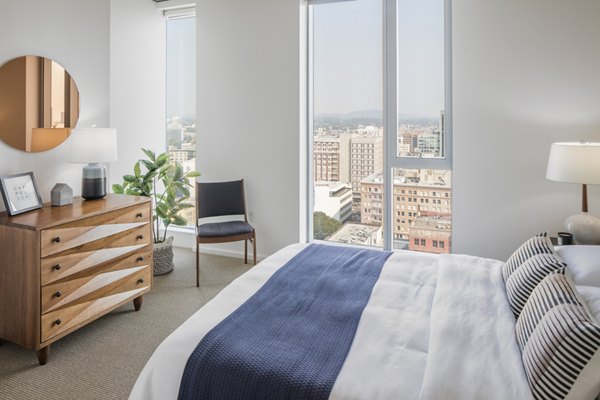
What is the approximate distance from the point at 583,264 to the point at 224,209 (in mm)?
3059

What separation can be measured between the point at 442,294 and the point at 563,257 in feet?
2.46

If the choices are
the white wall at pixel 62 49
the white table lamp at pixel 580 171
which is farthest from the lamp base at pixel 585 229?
the white wall at pixel 62 49

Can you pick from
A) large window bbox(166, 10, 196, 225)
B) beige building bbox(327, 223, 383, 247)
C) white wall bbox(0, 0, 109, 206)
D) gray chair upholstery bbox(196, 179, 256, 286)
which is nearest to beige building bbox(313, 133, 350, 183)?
beige building bbox(327, 223, 383, 247)

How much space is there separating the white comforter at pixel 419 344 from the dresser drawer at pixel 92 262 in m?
1.15

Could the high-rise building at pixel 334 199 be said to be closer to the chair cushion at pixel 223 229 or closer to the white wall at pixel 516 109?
the chair cushion at pixel 223 229

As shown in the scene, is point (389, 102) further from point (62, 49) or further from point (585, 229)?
point (62, 49)

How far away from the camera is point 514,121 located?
325 cm

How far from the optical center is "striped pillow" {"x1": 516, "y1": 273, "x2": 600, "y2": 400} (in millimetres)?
1089

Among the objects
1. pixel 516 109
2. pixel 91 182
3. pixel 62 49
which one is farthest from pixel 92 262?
pixel 516 109

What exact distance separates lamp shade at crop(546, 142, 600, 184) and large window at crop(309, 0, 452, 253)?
105 centimetres

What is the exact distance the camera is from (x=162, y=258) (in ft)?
12.5

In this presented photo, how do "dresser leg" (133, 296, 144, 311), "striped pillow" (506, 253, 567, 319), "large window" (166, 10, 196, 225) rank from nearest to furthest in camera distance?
"striped pillow" (506, 253, 567, 319), "dresser leg" (133, 296, 144, 311), "large window" (166, 10, 196, 225)

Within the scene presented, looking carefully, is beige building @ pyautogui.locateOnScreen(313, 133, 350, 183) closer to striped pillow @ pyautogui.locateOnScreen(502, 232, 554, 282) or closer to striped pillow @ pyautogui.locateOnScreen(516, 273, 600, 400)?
striped pillow @ pyautogui.locateOnScreen(502, 232, 554, 282)

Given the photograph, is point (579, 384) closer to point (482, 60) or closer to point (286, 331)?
point (286, 331)
